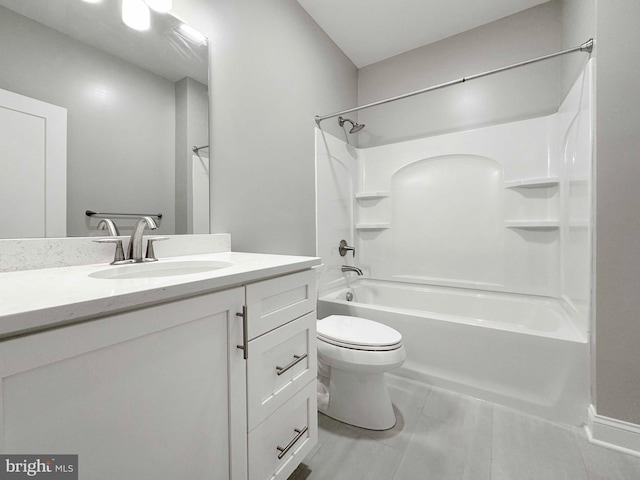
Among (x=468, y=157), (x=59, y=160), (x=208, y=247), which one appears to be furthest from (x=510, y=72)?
(x=59, y=160)

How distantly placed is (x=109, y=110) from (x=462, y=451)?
2.04 m

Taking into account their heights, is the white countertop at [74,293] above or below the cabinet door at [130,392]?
above

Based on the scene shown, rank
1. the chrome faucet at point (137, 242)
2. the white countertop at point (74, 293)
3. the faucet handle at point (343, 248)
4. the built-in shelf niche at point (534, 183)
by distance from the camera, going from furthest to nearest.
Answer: the faucet handle at point (343, 248)
the built-in shelf niche at point (534, 183)
the chrome faucet at point (137, 242)
the white countertop at point (74, 293)

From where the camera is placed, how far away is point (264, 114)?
173 centimetres

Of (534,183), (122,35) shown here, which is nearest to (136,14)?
(122,35)

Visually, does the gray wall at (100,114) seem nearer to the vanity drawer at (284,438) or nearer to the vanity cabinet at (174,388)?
the vanity cabinet at (174,388)

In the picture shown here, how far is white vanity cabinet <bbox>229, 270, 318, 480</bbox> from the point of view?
0.82 m

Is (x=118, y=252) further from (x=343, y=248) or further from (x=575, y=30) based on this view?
(x=575, y=30)

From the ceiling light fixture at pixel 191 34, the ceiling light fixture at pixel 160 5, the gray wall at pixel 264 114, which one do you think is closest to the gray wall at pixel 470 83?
the gray wall at pixel 264 114

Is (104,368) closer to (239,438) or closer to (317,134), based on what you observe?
(239,438)

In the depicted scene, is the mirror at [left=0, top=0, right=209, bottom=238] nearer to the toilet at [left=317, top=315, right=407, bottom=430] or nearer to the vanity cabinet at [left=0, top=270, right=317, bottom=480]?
the vanity cabinet at [left=0, top=270, right=317, bottom=480]

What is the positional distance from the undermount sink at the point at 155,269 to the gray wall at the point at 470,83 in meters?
2.15

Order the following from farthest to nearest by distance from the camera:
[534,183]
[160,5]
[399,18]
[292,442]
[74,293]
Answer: [399,18] → [534,183] → [160,5] → [292,442] → [74,293]

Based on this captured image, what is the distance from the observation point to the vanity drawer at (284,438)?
2.86 ft
